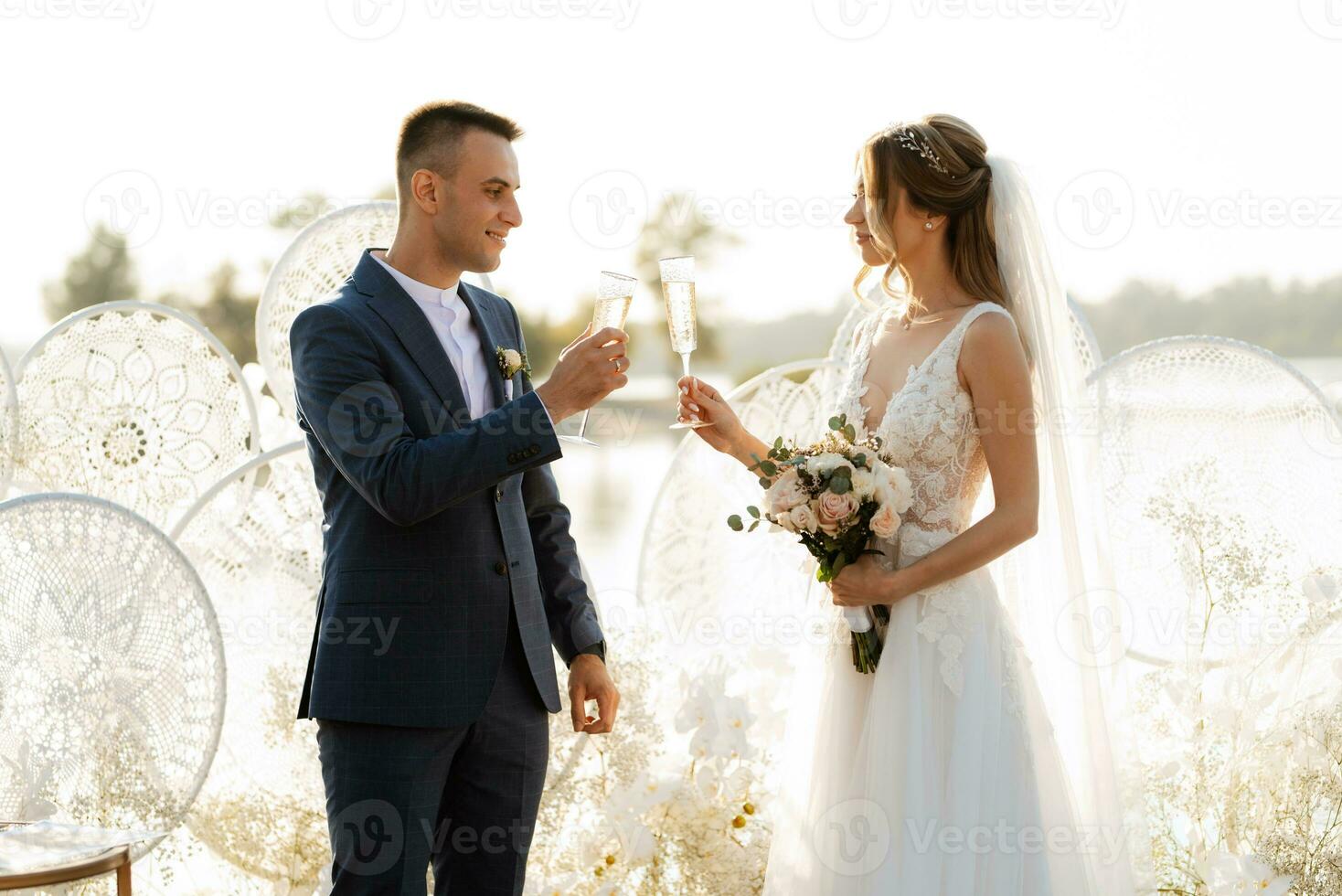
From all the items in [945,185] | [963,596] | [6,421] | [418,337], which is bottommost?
[963,596]

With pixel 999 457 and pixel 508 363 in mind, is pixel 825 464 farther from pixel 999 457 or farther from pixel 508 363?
pixel 508 363

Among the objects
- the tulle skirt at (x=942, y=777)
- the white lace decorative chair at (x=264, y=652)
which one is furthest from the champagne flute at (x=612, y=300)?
the white lace decorative chair at (x=264, y=652)

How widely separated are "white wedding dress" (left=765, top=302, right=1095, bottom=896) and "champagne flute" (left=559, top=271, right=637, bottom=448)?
0.66 metres

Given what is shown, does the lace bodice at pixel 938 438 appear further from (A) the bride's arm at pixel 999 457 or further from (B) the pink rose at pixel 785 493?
(B) the pink rose at pixel 785 493

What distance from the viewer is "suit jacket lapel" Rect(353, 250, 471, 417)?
2.25m

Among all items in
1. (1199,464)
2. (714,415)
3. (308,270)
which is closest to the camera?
(714,415)

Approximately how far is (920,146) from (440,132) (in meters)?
1.05

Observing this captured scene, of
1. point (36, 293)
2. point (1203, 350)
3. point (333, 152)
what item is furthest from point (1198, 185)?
point (36, 293)

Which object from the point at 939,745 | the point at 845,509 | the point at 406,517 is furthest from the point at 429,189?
the point at 939,745

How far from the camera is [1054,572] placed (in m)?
2.66

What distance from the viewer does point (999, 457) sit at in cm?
240

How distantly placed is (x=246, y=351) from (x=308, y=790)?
1018 inches

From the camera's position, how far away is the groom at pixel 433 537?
2.11m

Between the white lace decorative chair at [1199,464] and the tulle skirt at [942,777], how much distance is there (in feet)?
4.19
